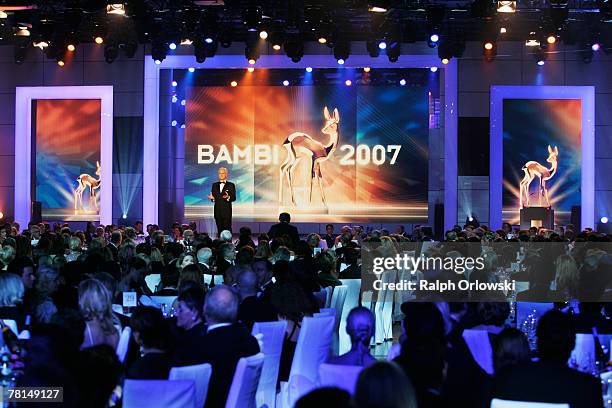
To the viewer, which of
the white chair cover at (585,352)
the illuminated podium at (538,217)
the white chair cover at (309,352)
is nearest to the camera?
the white chair cover at (585,352)

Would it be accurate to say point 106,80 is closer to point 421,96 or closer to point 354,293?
point 421,96

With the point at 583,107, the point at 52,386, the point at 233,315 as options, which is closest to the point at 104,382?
the point at 52,386

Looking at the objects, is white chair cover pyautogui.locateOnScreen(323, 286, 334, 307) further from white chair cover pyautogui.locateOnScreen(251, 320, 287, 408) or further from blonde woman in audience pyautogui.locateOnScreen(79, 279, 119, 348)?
blonde woman in audience pyautogui.locateOnScreen(79, 279, 119, 348)

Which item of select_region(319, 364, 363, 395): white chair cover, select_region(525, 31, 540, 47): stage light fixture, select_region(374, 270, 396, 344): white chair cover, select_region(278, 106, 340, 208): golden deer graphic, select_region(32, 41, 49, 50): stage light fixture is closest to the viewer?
select_region(319, 364, 363, 395): white chair cover

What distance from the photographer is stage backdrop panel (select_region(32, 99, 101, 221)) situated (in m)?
22.2

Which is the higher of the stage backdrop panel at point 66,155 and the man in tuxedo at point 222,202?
the stage backdrop panel at point 66,155

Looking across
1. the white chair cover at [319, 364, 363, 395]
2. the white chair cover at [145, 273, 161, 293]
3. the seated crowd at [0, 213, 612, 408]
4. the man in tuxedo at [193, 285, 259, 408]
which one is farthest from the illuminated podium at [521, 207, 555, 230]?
the white chair cover at [319, 364, 363, 395]

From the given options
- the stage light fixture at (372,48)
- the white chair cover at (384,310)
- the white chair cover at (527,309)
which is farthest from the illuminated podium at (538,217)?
the white chair cover at (527,309)

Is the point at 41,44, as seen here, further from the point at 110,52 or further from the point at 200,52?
the point at 200,52

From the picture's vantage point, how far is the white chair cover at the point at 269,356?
19.5 ft

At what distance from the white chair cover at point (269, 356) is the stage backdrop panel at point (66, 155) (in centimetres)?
1650

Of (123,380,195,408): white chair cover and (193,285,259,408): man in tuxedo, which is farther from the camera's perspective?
(193,285,259,408): man in tuxedo

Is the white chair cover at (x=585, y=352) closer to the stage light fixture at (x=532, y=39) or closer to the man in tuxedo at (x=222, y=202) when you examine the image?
the man in tuxedo at (x=222, y=202)

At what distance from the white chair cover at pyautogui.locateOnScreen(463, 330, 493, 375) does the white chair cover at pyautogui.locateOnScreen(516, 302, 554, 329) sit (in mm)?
2056
